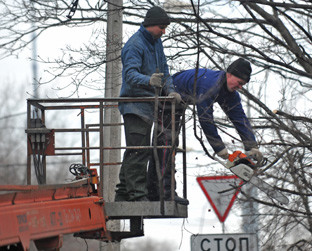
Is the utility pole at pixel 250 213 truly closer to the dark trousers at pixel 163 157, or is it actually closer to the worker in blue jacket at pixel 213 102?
the worker in blue jacket at pixel 213 102

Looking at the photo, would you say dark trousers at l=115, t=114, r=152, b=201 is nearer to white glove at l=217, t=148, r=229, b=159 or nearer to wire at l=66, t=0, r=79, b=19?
white glove at l=217, t=148, r=229, b=159

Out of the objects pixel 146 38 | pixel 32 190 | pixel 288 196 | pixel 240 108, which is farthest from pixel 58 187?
pixel 288 196

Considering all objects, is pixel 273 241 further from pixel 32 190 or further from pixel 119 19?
pixel 32 190

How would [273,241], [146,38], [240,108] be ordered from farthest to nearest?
[273,241]
[240,108]
[146,38]

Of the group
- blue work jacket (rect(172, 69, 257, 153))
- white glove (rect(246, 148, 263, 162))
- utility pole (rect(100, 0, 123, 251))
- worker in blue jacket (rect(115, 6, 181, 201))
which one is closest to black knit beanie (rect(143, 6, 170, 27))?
worker in blue jacket (rect(115, 6, 181, 201))

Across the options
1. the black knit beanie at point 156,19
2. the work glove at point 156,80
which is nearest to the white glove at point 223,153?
the work glove at point 156,80

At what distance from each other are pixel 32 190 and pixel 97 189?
4.60 feet

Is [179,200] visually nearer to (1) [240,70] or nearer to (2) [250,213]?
(1) [240,70]

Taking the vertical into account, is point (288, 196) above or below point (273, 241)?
above

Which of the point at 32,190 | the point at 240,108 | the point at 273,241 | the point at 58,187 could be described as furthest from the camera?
the point at 273,241

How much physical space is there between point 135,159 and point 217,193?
2091 mm

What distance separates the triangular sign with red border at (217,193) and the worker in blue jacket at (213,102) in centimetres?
110

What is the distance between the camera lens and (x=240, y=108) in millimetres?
7973

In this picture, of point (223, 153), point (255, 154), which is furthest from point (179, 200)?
point (255, 154)
